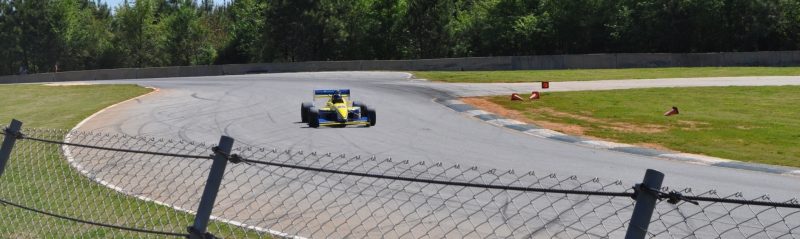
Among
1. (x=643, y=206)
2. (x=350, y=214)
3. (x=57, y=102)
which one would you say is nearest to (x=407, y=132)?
(x=350, y=214)

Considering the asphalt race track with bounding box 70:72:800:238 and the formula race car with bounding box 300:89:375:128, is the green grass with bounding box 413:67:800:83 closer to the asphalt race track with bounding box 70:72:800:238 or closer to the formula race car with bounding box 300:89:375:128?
the asphalt race track with bounding box 70:72:800:238

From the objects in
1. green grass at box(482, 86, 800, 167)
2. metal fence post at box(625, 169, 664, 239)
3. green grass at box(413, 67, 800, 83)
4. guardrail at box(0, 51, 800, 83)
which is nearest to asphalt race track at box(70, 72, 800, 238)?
green grass at box(482, 86, 800, 167)

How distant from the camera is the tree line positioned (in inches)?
2410

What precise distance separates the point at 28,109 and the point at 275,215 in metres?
24.2

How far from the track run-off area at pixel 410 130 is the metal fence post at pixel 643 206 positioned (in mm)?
8989

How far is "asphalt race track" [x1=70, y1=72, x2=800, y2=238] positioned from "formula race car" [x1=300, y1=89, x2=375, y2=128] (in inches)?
13.1

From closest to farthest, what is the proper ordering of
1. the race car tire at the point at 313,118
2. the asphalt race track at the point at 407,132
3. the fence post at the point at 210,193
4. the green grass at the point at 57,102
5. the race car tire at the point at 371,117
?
the fence post at the point at 210,193 < the asphalt race track at the point at 407,132 < the race car tire at the point at 313,118 < the race car tire at the point at 371,117 < the green grass at the point at 57,102

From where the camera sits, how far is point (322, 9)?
256 ft

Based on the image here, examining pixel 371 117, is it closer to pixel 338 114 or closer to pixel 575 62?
pixel 338 114

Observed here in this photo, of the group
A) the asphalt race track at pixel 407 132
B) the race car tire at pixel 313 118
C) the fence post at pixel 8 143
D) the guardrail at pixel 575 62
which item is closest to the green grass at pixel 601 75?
the asphalt race track at pixel 407 132

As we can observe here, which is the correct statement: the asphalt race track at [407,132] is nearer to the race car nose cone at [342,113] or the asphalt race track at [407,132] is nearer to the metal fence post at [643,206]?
the race car nose cone at [342,113]

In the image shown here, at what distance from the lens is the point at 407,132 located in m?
19.6

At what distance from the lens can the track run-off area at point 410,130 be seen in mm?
13664

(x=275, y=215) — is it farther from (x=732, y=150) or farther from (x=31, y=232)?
(x=732, y=150)
